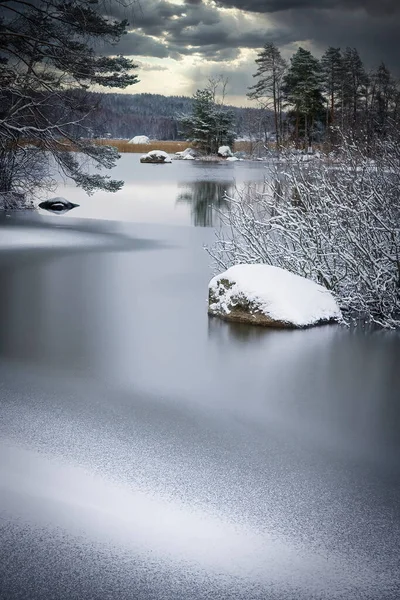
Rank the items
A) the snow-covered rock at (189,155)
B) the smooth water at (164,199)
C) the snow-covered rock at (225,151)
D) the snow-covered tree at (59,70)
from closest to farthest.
Result: the snow-covered tree at (59,70) → the smooth water at (164,199) → the snow-covered rock at (225,151) → the snow-covered rock at (189,155)

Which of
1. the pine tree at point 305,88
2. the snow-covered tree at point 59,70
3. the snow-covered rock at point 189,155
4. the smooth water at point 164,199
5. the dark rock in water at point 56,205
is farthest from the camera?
the snow-covered rock at point 189,155

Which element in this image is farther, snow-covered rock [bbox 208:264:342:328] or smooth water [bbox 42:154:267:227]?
smooth water [bbox 42:154:267:227]

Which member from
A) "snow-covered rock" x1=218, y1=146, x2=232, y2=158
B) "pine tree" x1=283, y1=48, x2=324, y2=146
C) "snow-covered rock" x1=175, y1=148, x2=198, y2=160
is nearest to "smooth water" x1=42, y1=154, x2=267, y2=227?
"pine tree" x1=283, y1=48, x2=324, y2=146

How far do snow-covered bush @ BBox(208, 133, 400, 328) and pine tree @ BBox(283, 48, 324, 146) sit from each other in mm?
49029

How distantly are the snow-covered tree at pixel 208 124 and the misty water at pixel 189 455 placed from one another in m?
61.1

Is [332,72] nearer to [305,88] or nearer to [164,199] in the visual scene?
[305,88]

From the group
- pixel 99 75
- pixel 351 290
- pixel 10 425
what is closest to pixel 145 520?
pixel 10 425

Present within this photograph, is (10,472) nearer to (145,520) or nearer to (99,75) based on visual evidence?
(145,520)

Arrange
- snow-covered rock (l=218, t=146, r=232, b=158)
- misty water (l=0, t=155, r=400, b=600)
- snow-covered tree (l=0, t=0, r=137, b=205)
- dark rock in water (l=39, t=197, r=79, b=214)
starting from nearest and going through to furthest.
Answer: misty water (l=0, t=155, r=400, b=600) → snow-covered tree (l=0, t=0, r=137, b=205) → dark rock in water (l=39, t=197, r=79, b=214) → snow-covered rock (l=218, t=146, r=232, b=158)

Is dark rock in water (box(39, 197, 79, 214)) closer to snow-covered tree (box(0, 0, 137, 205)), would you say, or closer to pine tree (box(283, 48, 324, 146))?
snow-covered tree (box(0, 0, 137, 205))

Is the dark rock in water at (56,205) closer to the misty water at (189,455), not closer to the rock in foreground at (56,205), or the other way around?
the rock in foreground at (56,205)

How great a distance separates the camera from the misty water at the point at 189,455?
13.9 ft

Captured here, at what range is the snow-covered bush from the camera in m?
10.4

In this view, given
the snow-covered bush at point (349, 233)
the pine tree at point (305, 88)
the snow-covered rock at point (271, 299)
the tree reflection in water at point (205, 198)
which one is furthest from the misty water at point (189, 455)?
the pine tree at point (305, 88)
